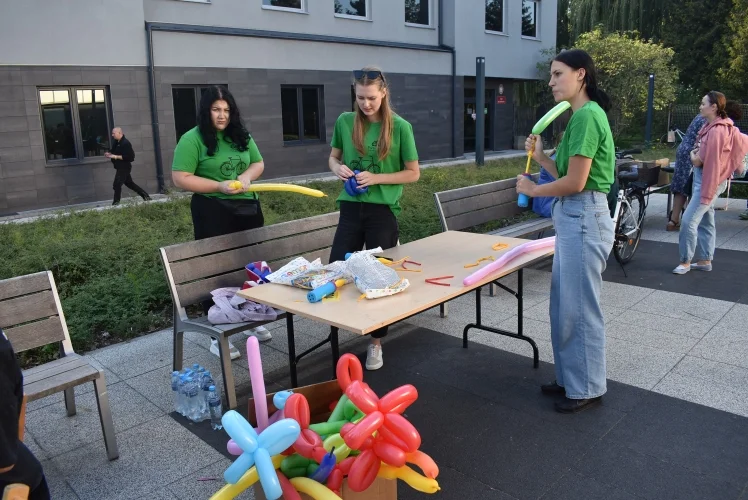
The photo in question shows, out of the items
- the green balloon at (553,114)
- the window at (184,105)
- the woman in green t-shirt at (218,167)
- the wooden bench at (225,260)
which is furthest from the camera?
the window at (184,105)

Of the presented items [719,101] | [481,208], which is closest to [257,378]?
[481,208]

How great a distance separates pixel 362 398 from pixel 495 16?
Answer: 22.9 metres

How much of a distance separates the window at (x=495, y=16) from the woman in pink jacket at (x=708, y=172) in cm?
1742

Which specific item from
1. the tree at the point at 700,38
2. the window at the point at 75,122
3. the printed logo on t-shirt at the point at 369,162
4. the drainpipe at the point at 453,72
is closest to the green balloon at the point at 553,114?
the printed logo on t-shirt at the point at 369,162

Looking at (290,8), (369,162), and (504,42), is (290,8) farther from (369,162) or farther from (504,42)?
(369,162)

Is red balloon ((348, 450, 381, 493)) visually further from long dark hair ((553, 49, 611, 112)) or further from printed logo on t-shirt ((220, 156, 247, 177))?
printed logo on t-shirt ((220, 156, 247, 177))

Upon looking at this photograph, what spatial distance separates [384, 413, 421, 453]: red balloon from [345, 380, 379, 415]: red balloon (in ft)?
0.20

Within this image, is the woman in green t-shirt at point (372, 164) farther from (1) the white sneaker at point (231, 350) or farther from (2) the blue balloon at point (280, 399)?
(2) the blue balloon at point (280, 399)

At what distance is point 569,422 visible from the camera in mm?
3482

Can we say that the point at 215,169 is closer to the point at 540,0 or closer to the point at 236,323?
the point at 236,323

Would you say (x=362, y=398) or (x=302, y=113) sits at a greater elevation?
(x=302, y=113)

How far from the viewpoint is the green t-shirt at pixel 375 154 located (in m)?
4.00

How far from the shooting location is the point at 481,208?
641 cm

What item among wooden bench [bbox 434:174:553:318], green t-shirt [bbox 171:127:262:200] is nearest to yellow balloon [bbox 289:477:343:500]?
green t-shirt [bbox 171:127:262:200]
